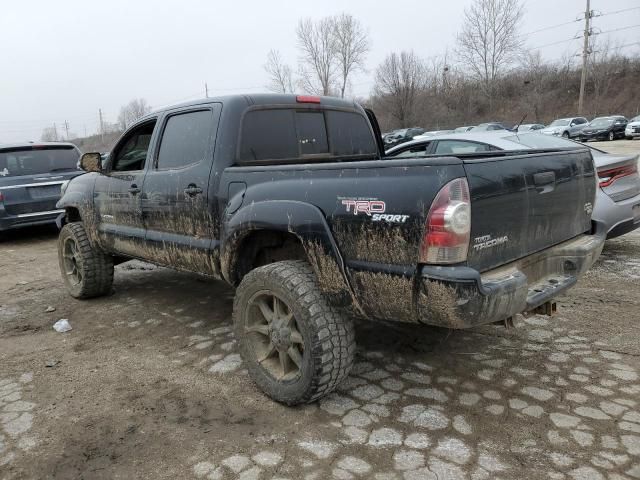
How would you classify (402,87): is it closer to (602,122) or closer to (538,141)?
(602,122)

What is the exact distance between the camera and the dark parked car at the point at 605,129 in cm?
3186

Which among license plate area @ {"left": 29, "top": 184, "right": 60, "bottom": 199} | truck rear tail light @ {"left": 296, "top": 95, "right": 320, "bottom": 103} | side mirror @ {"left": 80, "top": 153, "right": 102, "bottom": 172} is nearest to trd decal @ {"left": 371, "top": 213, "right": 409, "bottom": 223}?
truck rear tail light @ {"left": 296, "top": 95, "right": 320, "bottom": 103}

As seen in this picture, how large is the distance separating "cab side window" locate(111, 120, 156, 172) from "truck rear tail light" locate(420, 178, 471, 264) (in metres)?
2.89

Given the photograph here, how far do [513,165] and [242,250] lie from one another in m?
1.73

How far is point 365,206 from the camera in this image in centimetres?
259

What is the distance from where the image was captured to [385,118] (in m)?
53.4

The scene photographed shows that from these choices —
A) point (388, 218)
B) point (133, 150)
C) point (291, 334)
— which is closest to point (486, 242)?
point (388, 218)

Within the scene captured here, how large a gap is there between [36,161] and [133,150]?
17.9ft

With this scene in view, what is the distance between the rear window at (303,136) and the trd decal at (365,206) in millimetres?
1166

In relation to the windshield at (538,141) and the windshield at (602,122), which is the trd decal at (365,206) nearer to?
the windshield at (538,141)

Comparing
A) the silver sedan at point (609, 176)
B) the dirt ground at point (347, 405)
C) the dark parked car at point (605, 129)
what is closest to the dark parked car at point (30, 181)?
the dirt ground at point (347, 405)

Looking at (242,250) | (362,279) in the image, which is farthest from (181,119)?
(362,279)

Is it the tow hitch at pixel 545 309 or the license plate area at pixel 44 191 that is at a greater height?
the license plate area at pixel 44 191

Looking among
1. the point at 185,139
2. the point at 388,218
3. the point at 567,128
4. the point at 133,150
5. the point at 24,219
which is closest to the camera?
the point at 388,218
